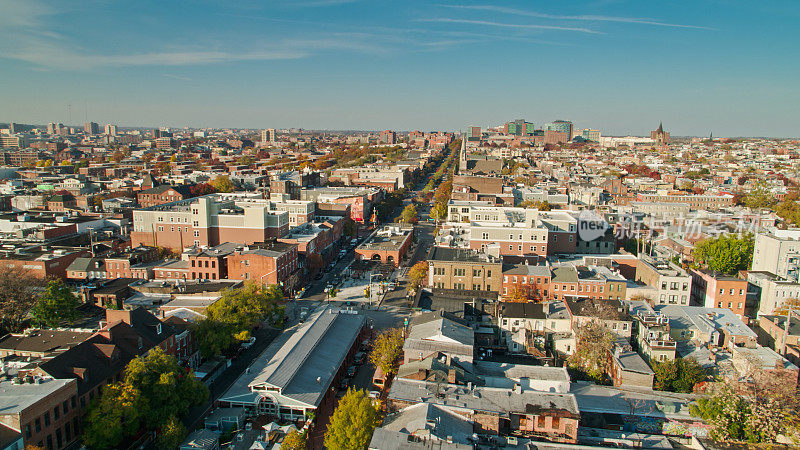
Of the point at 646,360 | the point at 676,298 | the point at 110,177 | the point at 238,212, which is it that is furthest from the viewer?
the point at 110,177

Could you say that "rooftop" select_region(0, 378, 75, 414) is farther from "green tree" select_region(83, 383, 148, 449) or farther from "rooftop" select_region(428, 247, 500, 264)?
"rooftop" select_region(428, 247, 500, 264)

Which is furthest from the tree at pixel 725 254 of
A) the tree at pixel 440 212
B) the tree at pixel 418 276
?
the tree at pixel 440 212

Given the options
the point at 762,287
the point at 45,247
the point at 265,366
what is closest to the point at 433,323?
the point at 265,366

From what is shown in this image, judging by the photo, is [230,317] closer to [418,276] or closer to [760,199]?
[418,276]

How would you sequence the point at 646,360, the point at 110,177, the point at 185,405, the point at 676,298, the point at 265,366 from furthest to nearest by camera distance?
the point at 110,177 < the point at 676,298 < the point at 646,360 < the point at 265,366 < the point at 185,405

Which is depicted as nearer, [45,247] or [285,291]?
[285,291]

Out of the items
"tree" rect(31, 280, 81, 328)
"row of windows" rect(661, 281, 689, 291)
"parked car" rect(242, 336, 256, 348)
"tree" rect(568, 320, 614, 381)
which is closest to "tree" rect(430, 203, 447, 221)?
"row of windows" rect(661, 281, 689, 291)

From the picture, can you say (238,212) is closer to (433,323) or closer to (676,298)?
(433,323)

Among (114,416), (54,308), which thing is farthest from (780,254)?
(54,308)
